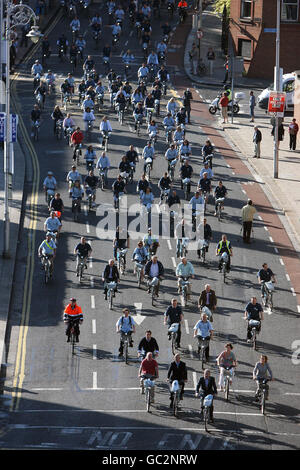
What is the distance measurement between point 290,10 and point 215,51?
911 cm

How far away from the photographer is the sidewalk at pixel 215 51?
243ft

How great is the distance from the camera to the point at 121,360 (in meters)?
35.7

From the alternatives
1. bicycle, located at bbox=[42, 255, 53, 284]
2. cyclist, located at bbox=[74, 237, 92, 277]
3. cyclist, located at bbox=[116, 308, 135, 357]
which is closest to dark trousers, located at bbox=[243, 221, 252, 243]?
cyclist, located at bbox=[74, 237, 92, 277]

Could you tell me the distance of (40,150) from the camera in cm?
5812

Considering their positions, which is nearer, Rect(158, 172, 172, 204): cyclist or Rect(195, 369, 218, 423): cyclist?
Rect(195, 369, 218, 423): cyclist

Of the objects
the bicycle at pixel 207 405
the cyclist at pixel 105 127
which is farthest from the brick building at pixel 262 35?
the bicycle at pixel 207 405

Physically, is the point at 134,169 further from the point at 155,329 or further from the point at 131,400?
the point at 131,400

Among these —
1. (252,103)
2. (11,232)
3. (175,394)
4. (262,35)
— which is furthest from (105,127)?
(175,394)

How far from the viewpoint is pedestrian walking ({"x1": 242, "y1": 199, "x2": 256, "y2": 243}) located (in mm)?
45281

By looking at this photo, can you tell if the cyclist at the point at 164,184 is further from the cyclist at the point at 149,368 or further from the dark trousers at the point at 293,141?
the cyclist at the point at 149,368

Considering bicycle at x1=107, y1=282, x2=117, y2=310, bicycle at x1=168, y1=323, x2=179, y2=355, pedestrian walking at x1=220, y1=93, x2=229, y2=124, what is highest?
pedestrian walking at x1=220, y1=93, x2=229, y2=124

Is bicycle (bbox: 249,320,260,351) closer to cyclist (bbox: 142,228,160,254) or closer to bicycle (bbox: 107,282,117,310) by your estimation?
bicycle (bbox: 107,282,117,310)

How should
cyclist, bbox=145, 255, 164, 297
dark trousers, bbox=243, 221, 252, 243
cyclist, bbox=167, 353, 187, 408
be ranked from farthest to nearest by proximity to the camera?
dark trousers, bbox=243, 221, 252, 243
cyclist, bbox=145, 255, 164, 297
cyclist, bbox=167, 353, 187, 408

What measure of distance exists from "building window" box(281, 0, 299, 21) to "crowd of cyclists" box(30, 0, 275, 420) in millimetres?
7474
